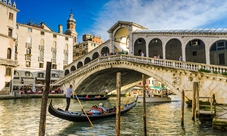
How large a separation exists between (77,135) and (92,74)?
1545cm

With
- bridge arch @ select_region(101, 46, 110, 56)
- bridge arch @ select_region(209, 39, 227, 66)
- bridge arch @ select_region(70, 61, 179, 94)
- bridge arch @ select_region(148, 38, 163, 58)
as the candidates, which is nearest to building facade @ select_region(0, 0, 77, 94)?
bridge arch @ select_region(70, 61, 179, 94)

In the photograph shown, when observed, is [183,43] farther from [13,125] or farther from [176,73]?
[13,125]

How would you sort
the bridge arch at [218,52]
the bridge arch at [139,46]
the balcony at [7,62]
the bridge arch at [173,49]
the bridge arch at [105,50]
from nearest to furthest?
the bridge arch at [218,52] < the bridge arch at [173,49] < the bridge arch at [139,46] < the balcony at [7,62] < the bridge arch at [105,50]

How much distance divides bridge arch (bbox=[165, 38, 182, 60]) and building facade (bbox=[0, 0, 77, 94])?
17.9 m

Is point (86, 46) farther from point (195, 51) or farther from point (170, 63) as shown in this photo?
point (195, 51)

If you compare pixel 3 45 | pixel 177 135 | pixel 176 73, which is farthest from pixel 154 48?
pixel 3 45

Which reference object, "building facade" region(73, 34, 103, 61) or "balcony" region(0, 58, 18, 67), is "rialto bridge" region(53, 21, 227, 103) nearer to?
"balcony" region(0, 58, 18, 67)

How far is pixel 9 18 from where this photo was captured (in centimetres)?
2502

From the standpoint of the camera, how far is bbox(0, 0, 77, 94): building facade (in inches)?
941

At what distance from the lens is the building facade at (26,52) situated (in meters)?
23.9

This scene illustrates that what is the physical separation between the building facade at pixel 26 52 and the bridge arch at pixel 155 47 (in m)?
16.2

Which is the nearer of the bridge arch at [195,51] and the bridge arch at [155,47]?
the bridge arch at [195,51]

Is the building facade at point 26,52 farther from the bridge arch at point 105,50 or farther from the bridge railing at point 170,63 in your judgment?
the bridge arch at point 105,50

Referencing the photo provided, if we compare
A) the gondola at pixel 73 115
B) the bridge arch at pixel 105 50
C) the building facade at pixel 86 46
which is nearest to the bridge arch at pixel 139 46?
the bridge arch at pixel 105 50
